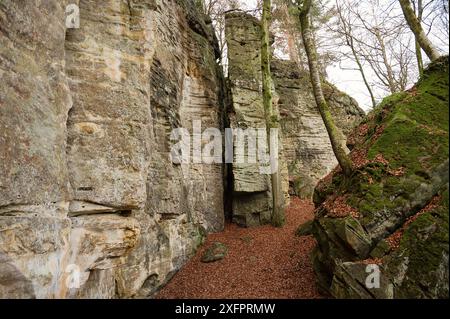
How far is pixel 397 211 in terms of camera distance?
5453 millimetres

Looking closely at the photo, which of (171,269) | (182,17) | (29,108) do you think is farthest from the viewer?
(182,17)

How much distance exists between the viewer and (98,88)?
21.4ft

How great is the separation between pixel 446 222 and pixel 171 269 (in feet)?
21.7

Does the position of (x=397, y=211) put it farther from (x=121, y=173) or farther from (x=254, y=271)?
(x=121, y=173)

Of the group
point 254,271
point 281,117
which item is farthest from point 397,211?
point 281,117

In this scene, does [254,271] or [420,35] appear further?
[254,271]

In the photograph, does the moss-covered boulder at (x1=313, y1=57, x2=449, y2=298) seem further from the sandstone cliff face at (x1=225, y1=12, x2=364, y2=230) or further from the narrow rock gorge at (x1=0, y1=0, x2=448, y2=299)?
the sandstone cliff face at (x1=225, y1=12, x2=364, y2=230)

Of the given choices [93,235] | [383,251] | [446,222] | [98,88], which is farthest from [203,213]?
[446,222]

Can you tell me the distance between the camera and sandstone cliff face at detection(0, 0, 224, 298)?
4714 millimetres

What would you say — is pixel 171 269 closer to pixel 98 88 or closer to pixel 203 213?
pixel 203 213

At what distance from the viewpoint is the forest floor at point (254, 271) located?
695 cm

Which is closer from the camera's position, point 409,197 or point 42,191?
point 42,191

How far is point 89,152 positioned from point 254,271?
5.38 metres

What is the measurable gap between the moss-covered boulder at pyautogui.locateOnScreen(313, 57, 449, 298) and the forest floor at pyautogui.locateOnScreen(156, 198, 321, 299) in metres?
0.83
